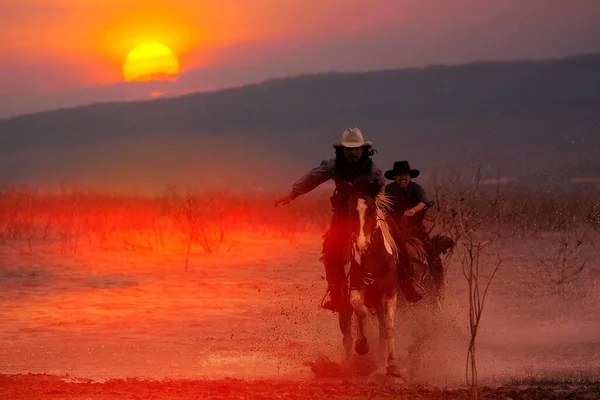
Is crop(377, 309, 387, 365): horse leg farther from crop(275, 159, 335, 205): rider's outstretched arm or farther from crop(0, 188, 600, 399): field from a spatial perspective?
crop(275, 159, 335, 205): rider's outstretched arm

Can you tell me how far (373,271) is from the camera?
11.5 metres

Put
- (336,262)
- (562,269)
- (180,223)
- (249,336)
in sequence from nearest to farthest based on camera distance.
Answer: (336,262), (249,336), (562,269), (180,223)

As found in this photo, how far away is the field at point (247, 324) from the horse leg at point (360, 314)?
345 millimetres

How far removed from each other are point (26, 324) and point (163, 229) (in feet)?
58.4

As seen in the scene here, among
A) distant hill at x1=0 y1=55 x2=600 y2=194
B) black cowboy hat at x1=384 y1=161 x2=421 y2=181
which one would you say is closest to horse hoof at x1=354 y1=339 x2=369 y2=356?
black cowboy hat at x1=384 y1=161 x2=421 y2=181

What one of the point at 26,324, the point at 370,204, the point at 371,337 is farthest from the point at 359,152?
the point at 26,324

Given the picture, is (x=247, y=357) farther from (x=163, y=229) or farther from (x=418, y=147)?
(x=418, y=147)

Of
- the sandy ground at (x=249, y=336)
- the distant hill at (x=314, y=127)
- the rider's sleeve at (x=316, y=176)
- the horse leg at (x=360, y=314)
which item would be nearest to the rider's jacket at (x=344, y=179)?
the rider's sleeve at (x=316, y=176)

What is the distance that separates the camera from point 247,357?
13.1m

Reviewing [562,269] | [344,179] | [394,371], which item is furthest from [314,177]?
[562,269]

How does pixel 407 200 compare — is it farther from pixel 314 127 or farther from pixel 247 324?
pixel 314 127

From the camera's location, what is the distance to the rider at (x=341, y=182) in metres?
11.6

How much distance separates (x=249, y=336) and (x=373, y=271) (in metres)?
4.04

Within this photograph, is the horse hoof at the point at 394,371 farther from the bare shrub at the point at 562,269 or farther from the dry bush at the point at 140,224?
the dry bush at the point at 140,224
